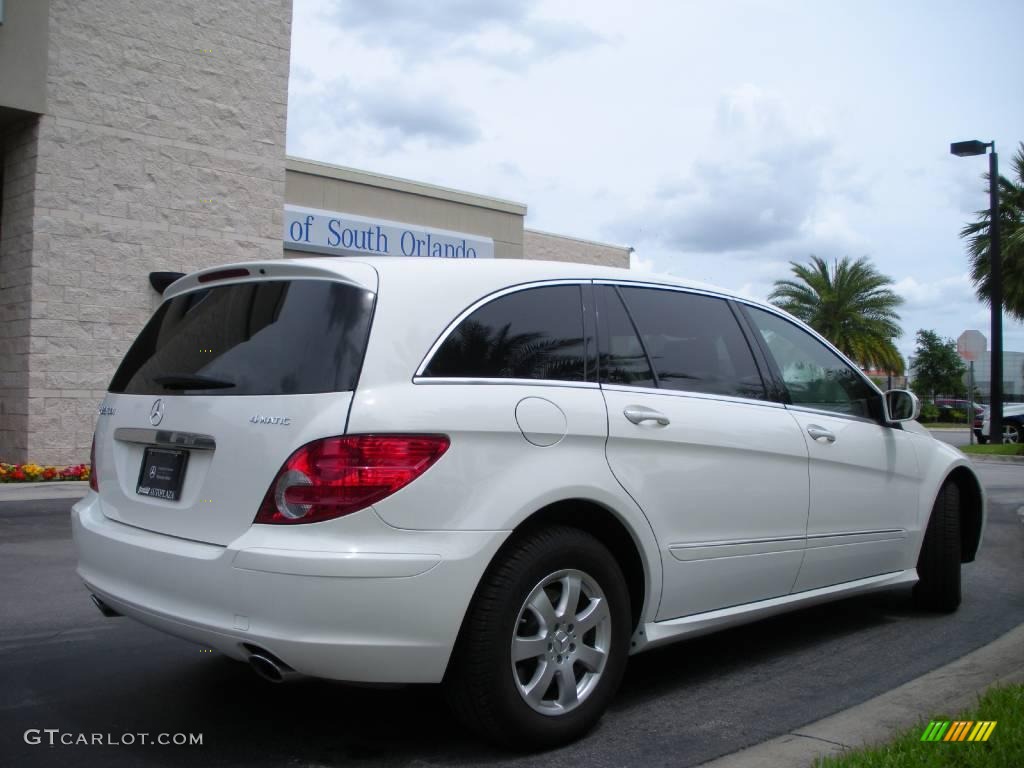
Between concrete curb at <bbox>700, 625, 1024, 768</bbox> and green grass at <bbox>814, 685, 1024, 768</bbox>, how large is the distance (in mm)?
154

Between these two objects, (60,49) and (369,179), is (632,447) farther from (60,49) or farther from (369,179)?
(369,179)

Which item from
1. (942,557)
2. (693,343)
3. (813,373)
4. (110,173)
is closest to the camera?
(693,343)

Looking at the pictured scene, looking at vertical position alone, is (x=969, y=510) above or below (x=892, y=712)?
above

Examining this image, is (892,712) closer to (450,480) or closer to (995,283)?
(450,480)

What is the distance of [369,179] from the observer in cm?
1852

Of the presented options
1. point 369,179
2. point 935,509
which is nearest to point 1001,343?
point 369,179

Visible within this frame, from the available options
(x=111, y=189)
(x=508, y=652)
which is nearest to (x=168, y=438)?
(x=508, y=652)

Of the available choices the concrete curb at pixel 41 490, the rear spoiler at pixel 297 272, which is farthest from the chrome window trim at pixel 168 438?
the concrete curb at pixel 41 490

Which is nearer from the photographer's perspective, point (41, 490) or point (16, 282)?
point (41, 490)

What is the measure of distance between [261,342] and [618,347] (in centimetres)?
139

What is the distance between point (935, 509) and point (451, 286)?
350 centimetres

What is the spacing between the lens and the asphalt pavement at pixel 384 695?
11.4 ft

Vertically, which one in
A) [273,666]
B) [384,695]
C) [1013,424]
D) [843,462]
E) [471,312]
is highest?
[471,312]

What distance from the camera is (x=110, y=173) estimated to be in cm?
1442
